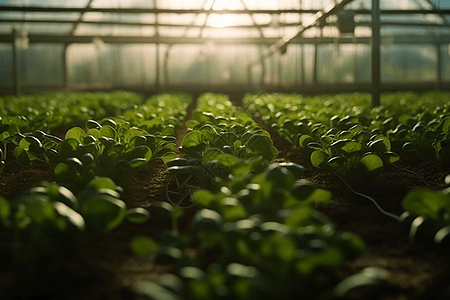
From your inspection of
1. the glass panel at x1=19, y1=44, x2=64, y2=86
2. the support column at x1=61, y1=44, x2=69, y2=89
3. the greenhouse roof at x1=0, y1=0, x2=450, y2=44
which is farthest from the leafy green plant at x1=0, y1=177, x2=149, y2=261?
the glass panel at x1=19, y1=44, x2=64, y2=86

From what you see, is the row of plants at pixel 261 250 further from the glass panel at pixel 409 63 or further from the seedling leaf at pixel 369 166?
the glass panel at pixel 409 63

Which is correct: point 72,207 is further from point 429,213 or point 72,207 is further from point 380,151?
point 380,151

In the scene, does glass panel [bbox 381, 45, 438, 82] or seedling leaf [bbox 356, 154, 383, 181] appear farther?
glass panel [bbox 381, 45, 438, 82]

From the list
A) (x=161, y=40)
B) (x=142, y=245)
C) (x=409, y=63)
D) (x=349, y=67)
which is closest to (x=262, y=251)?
(x=142, y=245)

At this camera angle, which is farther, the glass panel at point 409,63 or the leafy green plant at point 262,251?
the glass panel at point 409,63

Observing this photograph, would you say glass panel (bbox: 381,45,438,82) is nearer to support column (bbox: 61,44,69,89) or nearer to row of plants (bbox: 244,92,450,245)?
support column (bbox: 61,44,69,89)

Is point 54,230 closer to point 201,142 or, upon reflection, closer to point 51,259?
point 51,259

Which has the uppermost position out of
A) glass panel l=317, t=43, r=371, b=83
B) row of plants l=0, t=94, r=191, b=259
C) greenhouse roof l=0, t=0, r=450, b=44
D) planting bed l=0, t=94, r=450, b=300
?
greenhouse roof l=0, t=0, r=450, b=44

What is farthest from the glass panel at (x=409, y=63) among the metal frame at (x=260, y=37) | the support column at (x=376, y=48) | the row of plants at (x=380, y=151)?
the row of plants at (x=380, y=151)

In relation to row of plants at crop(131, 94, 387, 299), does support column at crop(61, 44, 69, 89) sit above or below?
above

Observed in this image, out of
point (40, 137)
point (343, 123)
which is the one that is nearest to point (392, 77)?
point (343, 123)

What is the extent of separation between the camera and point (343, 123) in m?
3.73

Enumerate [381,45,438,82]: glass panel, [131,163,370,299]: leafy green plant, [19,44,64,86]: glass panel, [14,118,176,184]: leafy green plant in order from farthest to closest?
1. [381,45,438,82]: glass panel
2. [19,44,64,86]: glass panel
3. [14,118,176,184]: leafy green plant
4. [131,163,370,299]: leafy green plant

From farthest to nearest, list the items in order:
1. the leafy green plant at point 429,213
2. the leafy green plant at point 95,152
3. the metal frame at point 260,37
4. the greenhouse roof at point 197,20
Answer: the greenhouse roof at point 197,20
the metal frame at point 260,37
the leafy green plant at point 95,152
the leafy green plant at point 429,213
